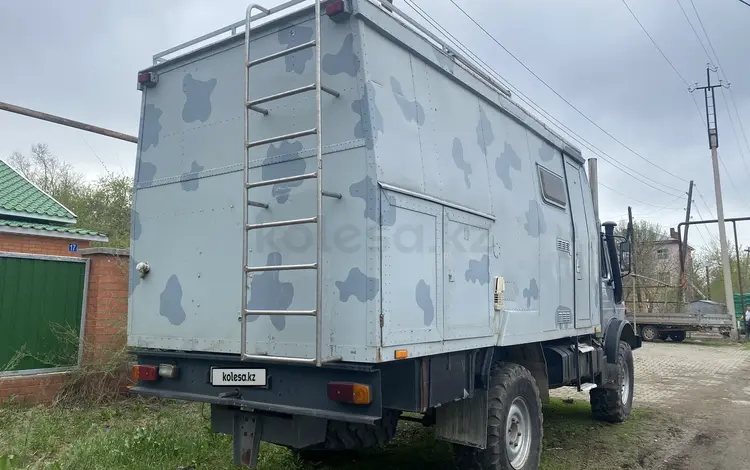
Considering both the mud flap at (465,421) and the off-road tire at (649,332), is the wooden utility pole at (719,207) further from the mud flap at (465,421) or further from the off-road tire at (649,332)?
the mud flap at (465,421)

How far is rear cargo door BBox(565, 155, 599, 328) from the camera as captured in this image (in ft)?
22.4

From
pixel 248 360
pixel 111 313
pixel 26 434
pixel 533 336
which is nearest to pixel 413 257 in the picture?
pixel 248 360

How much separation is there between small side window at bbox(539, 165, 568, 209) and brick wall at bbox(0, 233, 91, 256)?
892 centimetres

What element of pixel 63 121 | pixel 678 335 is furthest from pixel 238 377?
pixel 678 335

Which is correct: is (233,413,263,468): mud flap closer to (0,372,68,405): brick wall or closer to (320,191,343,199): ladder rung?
(320,191,343,199): ladder rung

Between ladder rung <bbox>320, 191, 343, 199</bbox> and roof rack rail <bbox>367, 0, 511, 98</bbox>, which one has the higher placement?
roof rack rail <bbox>367, 0, 511, 98</bbox>

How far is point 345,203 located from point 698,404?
8711 millimetres

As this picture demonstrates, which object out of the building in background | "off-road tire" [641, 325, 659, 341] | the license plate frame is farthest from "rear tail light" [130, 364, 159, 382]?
"off-road tire" [641, 325, 659, 341]

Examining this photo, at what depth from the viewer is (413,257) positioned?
3.83 meters

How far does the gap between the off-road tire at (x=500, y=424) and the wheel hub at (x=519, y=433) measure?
3 centimetres

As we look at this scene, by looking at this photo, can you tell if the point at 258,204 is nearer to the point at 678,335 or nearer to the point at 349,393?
the point at 349,393

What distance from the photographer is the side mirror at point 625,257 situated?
8.20 m

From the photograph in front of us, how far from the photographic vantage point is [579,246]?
23.1 ft

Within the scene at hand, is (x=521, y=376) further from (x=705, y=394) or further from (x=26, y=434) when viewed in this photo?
(x=705, y=394)
